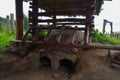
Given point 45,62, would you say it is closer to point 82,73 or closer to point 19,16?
point 82,73

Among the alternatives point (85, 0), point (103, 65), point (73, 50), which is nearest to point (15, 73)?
point (73, 50)

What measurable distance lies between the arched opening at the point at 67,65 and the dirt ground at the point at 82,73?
0.92 feet

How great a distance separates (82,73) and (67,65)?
1.25 meters

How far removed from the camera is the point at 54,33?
33.3ft

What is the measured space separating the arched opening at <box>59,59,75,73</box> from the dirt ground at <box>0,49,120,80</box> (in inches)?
11.0

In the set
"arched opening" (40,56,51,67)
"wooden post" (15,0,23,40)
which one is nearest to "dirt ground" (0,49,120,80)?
"arched opening" (40,56,51,67)

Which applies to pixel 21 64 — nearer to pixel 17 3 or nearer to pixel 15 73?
pixel 15 73

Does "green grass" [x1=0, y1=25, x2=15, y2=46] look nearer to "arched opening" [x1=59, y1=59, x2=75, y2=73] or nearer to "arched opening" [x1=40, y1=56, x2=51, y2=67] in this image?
"arched opening" [x1=40, y1=56, x2=51, y2=67]

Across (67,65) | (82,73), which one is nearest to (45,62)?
(67,65)

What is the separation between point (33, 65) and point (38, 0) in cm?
297

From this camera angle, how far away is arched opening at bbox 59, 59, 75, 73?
9.13 m

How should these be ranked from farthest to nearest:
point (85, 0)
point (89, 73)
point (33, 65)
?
point (85, 0) → point (33, 65) → point (89, 73)

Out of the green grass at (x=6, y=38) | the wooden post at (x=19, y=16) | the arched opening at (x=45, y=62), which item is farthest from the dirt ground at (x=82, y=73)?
the green grass at (x=6, y=38)

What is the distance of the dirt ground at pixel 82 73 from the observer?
26.9ft
